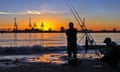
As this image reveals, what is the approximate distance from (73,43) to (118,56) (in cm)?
323

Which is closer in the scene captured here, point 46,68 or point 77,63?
point 46,68

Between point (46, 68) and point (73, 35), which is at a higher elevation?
point (73, 35)

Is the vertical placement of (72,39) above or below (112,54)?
above

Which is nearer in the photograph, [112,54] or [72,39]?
[112,54]

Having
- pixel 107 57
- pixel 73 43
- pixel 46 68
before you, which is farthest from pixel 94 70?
pixel 73 43

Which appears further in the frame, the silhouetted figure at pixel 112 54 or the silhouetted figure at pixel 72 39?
the silhouetted figure at pixel 72 39

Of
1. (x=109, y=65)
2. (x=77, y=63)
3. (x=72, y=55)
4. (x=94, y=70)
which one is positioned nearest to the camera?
(x=94, y=70)

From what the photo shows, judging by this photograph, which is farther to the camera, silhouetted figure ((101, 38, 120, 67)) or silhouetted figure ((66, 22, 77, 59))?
silhouetted figure ((66, 22, 77, 59))

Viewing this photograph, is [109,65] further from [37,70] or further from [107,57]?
[37,70]

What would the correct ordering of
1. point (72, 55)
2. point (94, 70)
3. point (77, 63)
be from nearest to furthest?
point (94, 70) < point (77, 63) < point (72, 55)

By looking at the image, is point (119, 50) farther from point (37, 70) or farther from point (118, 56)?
point (37, 70)

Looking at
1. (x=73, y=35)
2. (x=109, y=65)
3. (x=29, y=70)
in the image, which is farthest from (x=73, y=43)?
(x=29, y=70)

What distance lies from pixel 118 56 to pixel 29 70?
4.06 meters

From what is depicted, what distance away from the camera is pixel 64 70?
49.1 ft
